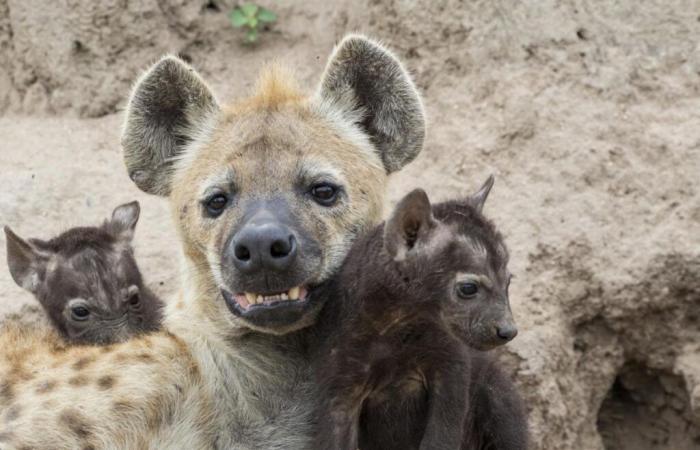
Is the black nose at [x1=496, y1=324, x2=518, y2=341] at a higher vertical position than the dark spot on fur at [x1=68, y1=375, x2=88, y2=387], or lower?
higher

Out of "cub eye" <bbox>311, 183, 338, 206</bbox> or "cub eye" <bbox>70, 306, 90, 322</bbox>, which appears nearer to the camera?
"cub eye" <bbox>311, 183, 338, 206</bbox>

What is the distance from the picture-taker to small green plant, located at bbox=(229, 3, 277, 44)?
240 inches

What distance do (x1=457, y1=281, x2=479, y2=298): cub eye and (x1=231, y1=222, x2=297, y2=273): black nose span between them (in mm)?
468

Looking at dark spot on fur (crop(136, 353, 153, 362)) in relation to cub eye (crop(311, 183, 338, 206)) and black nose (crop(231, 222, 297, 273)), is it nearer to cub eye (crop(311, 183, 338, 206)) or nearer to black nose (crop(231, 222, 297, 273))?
black nose (crop(231, 222, 297, 273))

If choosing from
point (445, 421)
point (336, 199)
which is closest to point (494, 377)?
point (445, 421)

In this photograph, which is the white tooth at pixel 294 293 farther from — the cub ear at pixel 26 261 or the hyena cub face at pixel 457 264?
the cub ear at pixel 26 261

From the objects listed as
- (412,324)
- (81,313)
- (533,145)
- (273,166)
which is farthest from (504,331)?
(533,145)

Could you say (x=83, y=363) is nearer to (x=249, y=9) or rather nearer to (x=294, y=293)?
(x=294, y=293)

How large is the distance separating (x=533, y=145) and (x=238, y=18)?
4.99ft

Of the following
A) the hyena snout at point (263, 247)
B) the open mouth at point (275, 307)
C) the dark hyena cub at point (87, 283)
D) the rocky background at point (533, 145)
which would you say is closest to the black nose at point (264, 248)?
the hyena snout at point (263, 247)

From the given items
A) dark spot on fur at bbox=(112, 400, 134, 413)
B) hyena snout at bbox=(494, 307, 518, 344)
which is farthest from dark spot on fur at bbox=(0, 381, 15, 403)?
hyena snout at bbox=(494, 307, 518, 344)

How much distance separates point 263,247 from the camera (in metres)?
3.55

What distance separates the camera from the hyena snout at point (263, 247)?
3.56 metres

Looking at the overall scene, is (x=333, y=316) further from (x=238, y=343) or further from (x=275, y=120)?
(x=275, y=120)
